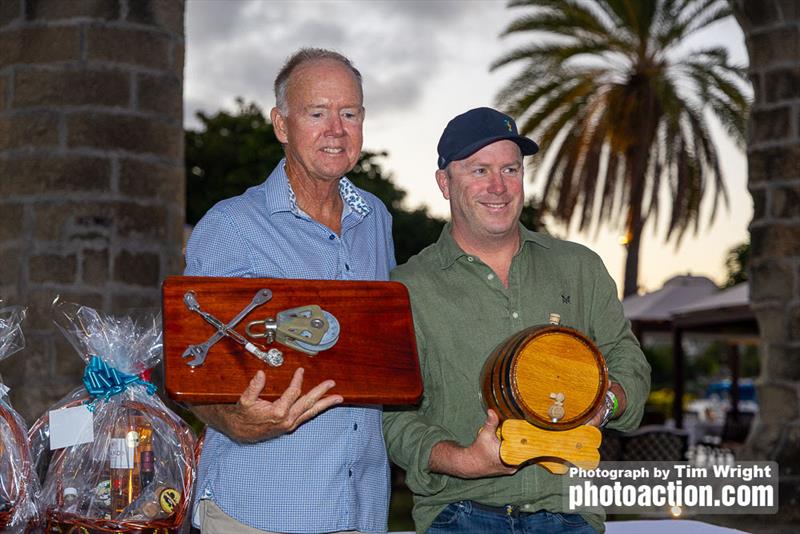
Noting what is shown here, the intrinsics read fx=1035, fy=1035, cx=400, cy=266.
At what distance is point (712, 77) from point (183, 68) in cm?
1635

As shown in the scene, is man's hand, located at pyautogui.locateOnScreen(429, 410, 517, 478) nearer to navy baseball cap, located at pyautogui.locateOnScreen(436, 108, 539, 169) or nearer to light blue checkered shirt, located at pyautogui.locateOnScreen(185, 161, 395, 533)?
light blue checkered shirt, located at pyautogui.locateOnScreen(185, 161, 395, 533)

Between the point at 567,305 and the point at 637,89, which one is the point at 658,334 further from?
the point at 567,305

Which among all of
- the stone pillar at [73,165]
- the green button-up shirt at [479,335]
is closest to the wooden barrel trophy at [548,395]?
the green button-up shirt at [479,335]

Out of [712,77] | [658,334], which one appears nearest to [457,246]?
[712,77]

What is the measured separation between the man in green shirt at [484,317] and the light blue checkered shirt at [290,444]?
0.14 meters

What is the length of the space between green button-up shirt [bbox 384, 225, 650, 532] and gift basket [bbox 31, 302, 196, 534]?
598 millimetres

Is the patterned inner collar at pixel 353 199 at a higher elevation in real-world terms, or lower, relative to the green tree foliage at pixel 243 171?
lower

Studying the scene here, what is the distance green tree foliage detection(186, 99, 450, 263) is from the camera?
20969mm

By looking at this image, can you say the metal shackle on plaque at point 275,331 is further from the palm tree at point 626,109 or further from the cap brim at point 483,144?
the palm tree at point 626,109

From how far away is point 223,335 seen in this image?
91.3 inches

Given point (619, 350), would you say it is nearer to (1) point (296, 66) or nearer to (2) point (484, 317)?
(2) point (484, 317)

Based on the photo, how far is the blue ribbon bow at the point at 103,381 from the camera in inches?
108

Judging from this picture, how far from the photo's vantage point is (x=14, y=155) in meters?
4.83

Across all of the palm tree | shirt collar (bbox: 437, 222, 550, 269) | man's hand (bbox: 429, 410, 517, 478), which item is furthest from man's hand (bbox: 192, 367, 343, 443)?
the palm tree
